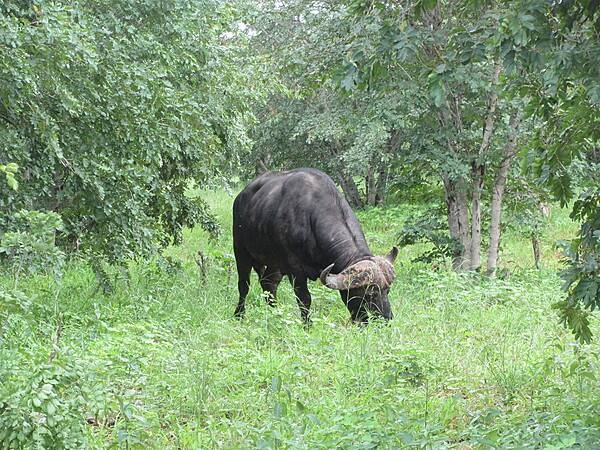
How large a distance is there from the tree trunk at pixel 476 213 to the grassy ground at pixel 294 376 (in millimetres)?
2820

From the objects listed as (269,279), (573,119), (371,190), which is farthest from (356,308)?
(371,190)

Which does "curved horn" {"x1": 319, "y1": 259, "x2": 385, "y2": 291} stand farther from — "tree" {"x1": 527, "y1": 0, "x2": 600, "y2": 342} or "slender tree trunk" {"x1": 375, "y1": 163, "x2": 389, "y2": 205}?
"slender tree trunk" {"x1": 375, "y1": 163, "x2": 389, "y2": 205}

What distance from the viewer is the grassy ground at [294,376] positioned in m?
4.63

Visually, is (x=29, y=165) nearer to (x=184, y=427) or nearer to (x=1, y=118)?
(x=1, y=118)

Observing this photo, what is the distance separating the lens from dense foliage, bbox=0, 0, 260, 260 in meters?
7.14

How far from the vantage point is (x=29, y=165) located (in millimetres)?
8367

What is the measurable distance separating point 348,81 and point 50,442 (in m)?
2.44

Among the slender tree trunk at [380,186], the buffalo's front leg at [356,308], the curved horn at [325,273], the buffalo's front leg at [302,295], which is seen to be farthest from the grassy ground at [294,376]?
the slender tree trunk at [380,186]

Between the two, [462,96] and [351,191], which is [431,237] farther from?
[351,191]

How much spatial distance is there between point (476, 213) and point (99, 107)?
20.9ft

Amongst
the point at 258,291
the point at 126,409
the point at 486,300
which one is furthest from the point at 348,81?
the point at 258,291

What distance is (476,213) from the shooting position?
41.5ft

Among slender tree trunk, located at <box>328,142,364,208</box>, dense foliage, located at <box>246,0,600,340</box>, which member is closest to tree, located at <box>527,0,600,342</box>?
dense foliage, located at <box>246,0,600,340</box>

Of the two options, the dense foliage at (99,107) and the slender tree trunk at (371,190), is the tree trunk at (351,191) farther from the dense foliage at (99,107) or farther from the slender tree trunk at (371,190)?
the dense foliage at (99,107)
